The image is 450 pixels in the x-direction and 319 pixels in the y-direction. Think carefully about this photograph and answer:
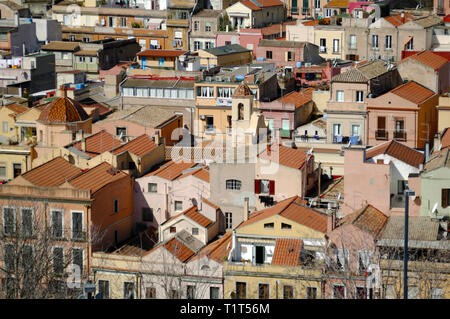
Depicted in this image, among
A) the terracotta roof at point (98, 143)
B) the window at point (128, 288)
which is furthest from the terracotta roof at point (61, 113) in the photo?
the window at point (128, 288)

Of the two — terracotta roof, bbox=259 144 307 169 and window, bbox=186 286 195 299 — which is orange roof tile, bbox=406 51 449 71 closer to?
terracotta roof, bbox=259 144 307 169

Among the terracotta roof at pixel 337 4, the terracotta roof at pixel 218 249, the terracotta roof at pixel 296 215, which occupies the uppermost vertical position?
the terracotta roof at pixel 337 4

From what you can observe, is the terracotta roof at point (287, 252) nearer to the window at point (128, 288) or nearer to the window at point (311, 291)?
the window at point (311, 291)

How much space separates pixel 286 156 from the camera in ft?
133

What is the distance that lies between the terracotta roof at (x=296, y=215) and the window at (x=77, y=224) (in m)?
5.48

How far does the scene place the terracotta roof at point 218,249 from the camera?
35.7 meters

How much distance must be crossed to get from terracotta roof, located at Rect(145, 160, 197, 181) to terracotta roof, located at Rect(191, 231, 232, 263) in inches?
155

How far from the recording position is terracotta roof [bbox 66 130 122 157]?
43.9 metres

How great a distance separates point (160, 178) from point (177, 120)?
347 inches

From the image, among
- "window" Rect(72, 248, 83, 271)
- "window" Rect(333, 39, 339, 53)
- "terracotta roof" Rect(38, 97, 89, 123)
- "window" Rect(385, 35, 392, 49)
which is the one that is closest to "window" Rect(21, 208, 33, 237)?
"window" Rect(72, 248, 83, 271)

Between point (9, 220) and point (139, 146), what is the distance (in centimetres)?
749

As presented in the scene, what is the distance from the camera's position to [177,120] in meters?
49.8

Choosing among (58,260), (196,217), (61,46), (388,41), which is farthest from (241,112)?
(61,46)
